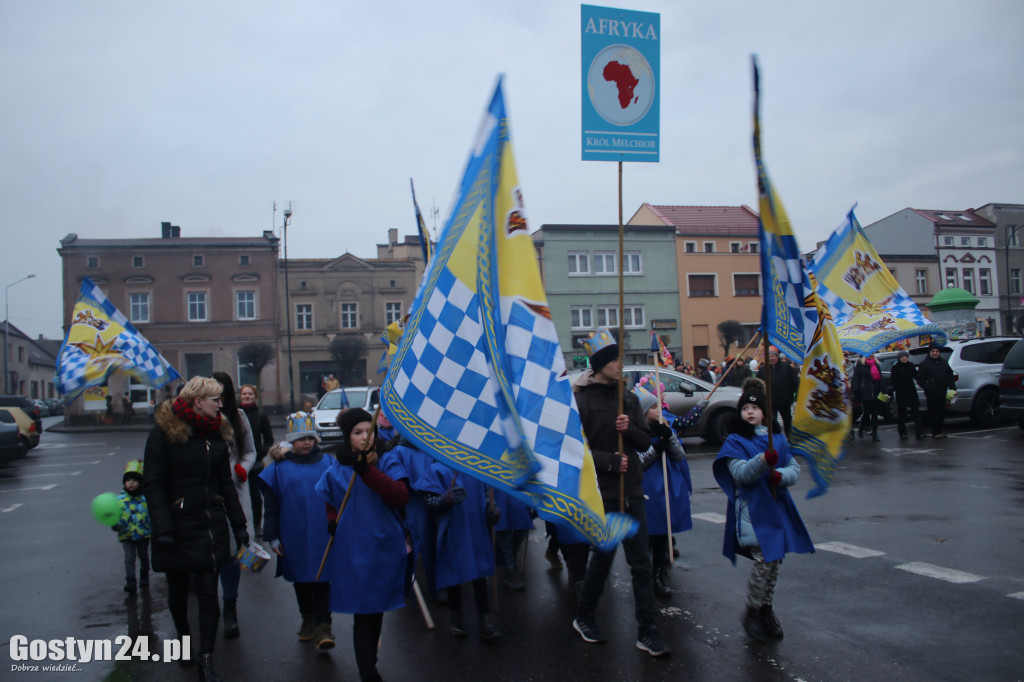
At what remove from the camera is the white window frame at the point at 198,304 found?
1779 inches

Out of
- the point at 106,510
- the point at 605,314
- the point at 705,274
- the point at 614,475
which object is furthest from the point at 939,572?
the point at 705,274

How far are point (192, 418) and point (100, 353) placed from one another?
6.11 metres

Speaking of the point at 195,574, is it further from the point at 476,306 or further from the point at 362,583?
the point at 476,306

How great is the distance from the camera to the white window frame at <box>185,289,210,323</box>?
4519 centimetres

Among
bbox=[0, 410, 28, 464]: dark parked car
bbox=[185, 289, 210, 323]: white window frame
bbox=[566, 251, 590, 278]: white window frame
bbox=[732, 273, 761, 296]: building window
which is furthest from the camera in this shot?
bbox=[732, 273, 761, 296]: building window

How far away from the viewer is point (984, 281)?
52906 millimetres

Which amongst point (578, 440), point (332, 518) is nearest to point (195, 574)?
point (332, 518)

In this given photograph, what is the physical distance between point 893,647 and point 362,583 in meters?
3.11

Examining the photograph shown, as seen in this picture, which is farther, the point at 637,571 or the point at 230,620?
the point at 230,620

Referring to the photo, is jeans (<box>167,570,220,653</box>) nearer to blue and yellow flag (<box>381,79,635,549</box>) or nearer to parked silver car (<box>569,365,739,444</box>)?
blue and yellow flag (<box>381,79,635,549</box>)

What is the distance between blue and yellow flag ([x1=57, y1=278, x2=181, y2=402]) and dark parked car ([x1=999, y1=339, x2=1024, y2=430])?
13.9 metres

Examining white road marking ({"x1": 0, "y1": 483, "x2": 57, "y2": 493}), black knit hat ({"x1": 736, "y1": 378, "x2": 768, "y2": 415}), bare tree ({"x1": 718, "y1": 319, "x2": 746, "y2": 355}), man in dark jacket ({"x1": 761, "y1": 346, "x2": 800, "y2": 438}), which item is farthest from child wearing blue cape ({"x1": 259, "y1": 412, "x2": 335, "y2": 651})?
bare tree ({"x1": 718, "y1": 319, "x2": 746, "y2": 355})

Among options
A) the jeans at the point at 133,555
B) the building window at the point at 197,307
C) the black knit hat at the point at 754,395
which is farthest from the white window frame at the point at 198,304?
the black knit hat at the point at 754,395

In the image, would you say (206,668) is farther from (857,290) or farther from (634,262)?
(634,262)
